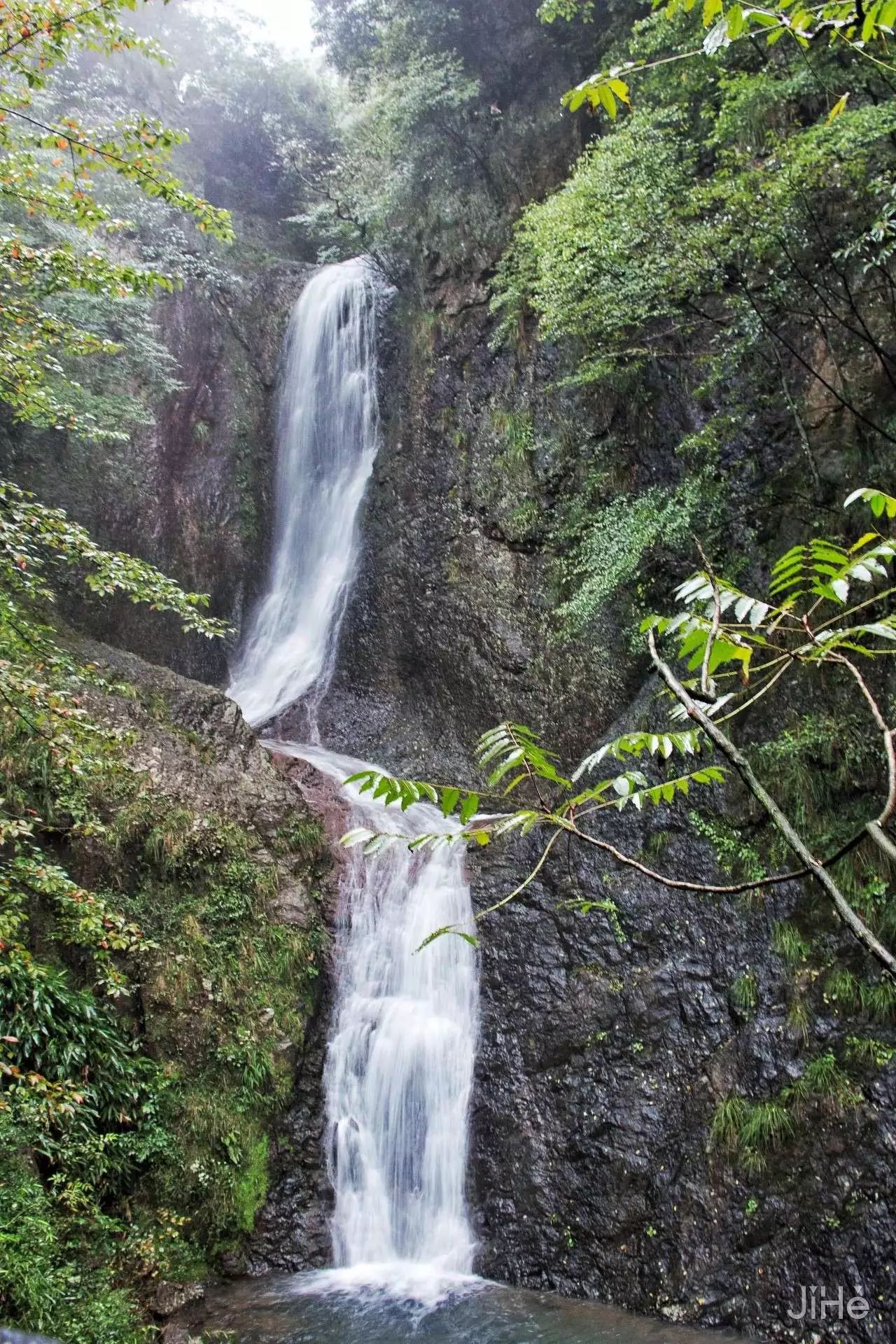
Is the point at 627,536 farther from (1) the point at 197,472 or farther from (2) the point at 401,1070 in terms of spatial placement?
(1) the point at 197,472

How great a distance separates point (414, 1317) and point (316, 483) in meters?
12.2

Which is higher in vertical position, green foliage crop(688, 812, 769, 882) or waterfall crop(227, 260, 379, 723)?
waterfall crop(227, 260, 379, 723)

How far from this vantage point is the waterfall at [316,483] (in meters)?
13.5

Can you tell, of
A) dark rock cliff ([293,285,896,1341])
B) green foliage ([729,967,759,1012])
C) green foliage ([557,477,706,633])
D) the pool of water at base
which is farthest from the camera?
green foliage ([557,477,706,633])

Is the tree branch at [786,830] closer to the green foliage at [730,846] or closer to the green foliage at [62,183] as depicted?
the green foliage at [62,183]

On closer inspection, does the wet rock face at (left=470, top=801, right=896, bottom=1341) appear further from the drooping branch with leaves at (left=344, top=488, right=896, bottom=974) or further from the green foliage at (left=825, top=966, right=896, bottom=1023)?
the drooping branch with leaves at (left=344, top=488, right=896, bottom=974)

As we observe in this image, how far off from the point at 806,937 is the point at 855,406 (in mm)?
4943

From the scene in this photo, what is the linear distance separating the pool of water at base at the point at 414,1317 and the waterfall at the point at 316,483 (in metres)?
7.92

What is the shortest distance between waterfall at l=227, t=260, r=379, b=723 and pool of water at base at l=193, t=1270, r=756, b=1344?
7.92 meters

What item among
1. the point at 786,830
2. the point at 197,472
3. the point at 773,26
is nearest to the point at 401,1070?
the point at 786,830

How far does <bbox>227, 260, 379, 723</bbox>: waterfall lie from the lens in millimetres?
13539

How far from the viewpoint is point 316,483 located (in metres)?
15.0

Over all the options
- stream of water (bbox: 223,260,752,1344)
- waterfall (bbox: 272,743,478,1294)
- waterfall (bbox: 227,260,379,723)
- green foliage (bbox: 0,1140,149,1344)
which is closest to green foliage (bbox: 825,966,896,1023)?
stream of water (bbox: 223,260,752,1344)

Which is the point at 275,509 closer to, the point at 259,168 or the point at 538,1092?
the point at 259,168
